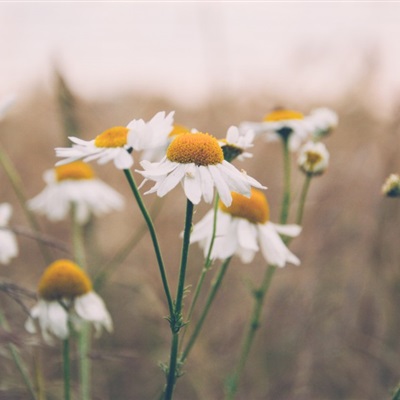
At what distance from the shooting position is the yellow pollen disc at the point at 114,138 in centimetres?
81

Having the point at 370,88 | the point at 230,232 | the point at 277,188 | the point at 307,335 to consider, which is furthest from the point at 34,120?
the point at 230,232

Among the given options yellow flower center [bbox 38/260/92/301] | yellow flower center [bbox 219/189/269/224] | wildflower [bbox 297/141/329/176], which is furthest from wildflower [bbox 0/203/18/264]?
wildflower [bbox 297/141/329/176]

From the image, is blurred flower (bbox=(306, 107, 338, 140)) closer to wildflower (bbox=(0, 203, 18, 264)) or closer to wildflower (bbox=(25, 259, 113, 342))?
wildflower (bbox=(25, 259, 113, 342))

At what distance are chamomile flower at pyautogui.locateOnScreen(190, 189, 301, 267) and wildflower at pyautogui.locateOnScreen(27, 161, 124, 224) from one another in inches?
30.0

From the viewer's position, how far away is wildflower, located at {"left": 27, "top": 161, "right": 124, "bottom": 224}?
5.44ft

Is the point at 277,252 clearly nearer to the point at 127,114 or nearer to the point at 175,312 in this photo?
the point at 175,312

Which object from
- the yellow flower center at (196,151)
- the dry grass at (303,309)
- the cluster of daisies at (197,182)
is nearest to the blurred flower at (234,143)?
the cluster of daisies at (197,182)

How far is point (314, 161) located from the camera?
111cm

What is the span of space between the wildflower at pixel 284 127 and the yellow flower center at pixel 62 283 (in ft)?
1.71

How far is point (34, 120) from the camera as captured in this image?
11.7ft

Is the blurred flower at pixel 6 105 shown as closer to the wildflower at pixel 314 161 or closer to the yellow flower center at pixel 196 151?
the yellow flower center at pixel 196 151

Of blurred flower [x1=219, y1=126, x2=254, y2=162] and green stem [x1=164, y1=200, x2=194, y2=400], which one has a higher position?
blurred flower [x1=219, y1=126, x2=254, y2=162]

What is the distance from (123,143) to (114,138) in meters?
0.03

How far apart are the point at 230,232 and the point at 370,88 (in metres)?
1.59
